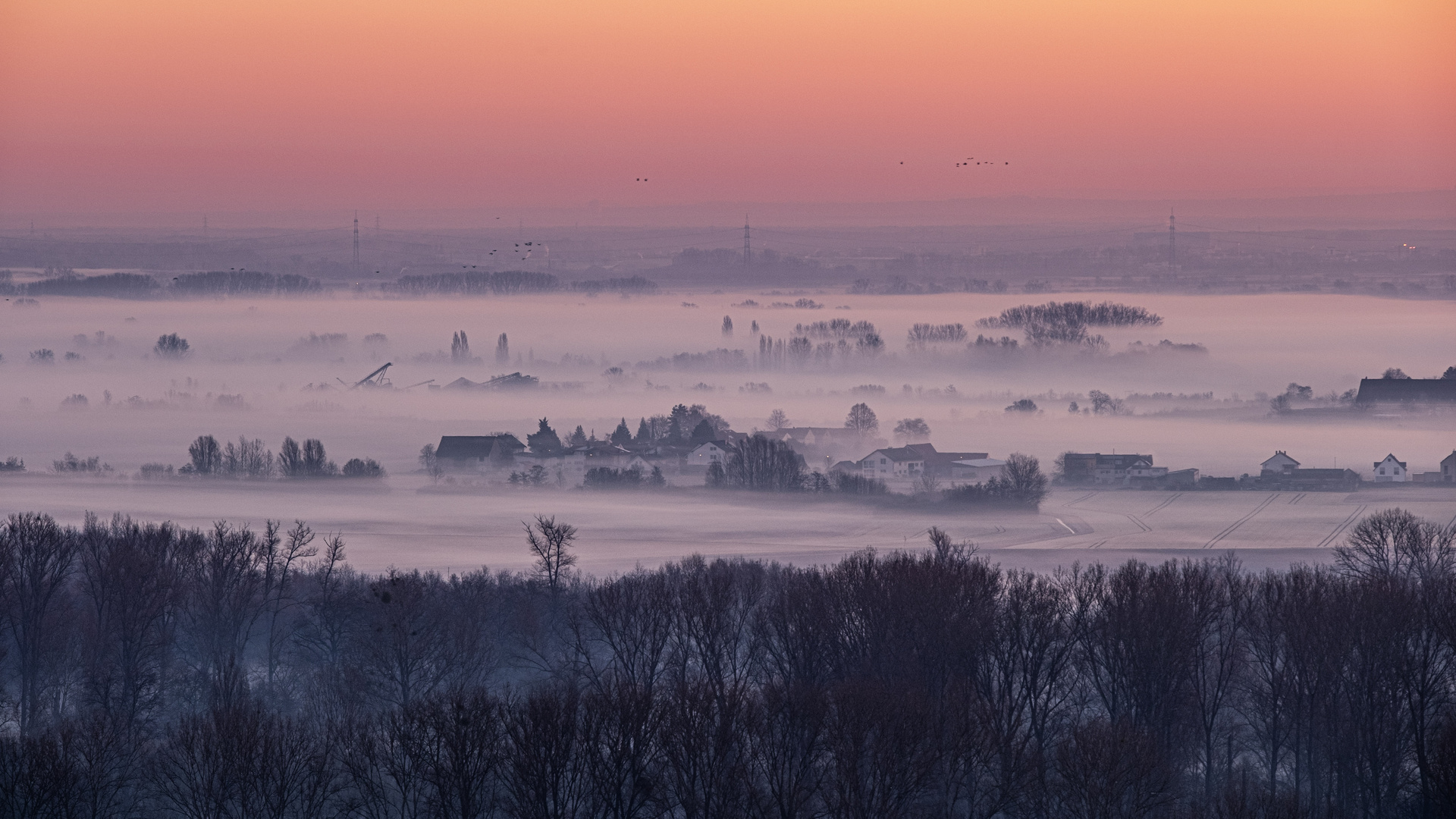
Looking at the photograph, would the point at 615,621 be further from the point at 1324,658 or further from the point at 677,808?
the point at 1324,658

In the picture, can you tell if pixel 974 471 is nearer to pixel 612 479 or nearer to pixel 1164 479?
pixel 1164 479

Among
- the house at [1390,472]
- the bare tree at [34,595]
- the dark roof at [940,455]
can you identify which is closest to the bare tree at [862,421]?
the dark roof at [940,455]

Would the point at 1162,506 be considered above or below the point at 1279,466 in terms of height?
below

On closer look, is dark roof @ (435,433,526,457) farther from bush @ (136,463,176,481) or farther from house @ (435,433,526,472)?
bush @ (136,463,176,481)

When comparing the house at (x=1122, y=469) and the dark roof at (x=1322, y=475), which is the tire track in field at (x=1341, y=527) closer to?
the dark roof at (x=1322, y=475)

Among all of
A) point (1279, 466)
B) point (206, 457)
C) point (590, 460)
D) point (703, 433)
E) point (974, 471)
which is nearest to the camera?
point (1279, 466)

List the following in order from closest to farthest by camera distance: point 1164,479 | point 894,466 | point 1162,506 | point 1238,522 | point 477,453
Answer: point 1238,522 → point 1162,506 → point 1164,479 → point 894,466 → point 477,453

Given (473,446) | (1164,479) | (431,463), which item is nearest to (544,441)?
(473,446)

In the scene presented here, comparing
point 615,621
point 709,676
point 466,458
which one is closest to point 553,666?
point 615,621
